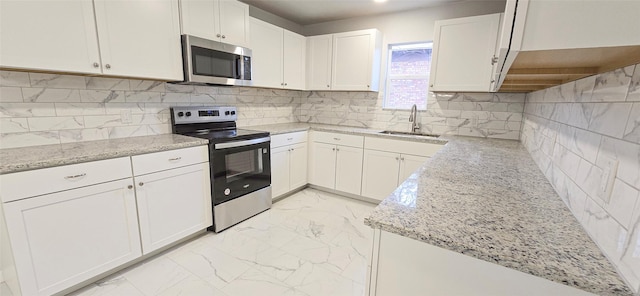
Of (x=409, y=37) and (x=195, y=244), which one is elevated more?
(x=409, y=37)

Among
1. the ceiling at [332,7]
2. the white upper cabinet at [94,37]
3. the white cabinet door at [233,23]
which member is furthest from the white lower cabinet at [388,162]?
the white upper cabinet at [94,37]

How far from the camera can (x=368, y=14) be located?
10.9 feet

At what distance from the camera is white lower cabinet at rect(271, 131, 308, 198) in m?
3.03

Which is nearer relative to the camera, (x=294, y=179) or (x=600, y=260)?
(x=600, y=260)

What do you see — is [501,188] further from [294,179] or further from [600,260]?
[294,179]

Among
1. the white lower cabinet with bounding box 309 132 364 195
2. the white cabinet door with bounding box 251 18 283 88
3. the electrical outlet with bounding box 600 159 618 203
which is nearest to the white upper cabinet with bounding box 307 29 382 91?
the white cabinet door with bounding box 251 18 283 88

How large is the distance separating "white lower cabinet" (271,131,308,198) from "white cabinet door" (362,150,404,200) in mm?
820

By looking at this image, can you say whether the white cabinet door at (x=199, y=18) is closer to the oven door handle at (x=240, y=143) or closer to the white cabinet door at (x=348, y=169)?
the oven door handle at (x=240, y=143)

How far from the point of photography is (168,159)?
1.99 metres

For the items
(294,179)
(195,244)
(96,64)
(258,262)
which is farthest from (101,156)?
(294,179)

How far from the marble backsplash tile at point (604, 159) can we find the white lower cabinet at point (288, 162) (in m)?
2.40

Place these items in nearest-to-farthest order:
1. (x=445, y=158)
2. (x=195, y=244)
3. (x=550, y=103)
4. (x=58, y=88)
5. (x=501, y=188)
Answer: (x=501, y=188), (x=550, y=103), (x=445, y=158), (x=58, y=88), (x=195, y=244)

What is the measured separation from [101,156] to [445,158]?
7.23 ft

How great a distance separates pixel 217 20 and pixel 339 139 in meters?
1.79
